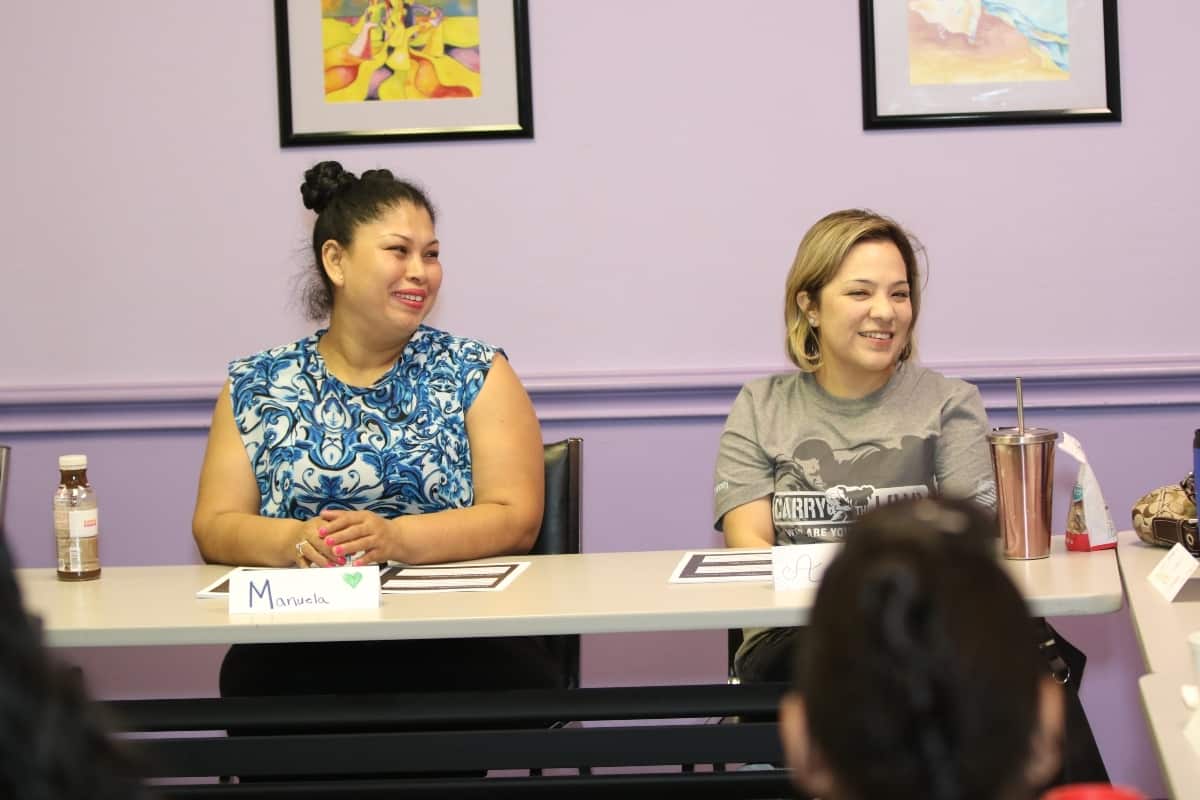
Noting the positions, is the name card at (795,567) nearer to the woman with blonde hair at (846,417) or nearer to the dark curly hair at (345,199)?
the woman with blonde hair at (846,417)

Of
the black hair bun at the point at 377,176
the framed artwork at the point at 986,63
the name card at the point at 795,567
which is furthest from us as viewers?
the framed artwork at the point at 986,63

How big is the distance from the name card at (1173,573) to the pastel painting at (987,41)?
1.46 m

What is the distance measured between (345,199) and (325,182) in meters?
0.06

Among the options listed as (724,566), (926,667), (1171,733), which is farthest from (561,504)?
(926,667)

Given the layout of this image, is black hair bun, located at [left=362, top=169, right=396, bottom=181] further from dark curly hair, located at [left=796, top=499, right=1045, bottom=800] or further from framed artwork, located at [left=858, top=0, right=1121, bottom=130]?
dark curly hair, located at [left=796, top=499, right=1045, bottom=800]

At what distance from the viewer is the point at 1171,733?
50.8 inches

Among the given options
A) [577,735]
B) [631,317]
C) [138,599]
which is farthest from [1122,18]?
[138,599]

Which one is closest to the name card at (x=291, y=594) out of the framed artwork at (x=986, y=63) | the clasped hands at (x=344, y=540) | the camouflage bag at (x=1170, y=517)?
the clasped hands at (x=344, y=540)

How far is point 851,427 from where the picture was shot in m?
2.45

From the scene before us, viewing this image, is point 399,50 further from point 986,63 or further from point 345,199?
point 986,63

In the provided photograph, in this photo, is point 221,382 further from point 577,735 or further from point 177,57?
point 577,735

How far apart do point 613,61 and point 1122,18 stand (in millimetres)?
1145

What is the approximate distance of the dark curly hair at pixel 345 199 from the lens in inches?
102

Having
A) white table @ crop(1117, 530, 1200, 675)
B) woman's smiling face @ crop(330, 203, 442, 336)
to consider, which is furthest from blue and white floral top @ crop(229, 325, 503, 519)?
white table @ crop(1117, 530, 1200, 675)
